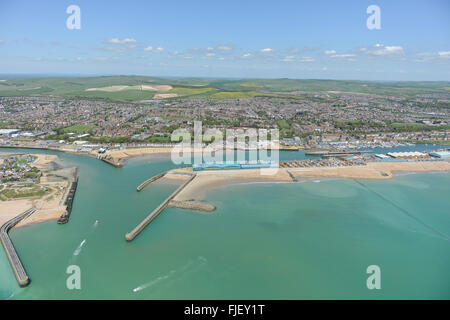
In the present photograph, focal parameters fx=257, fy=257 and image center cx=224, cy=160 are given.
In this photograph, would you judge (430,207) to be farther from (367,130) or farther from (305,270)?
(367,130)

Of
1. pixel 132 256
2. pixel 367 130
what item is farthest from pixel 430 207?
pixel 367 130

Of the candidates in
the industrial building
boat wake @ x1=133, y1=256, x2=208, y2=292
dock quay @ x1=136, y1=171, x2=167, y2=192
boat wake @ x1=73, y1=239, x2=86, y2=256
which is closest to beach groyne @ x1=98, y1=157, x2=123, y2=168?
dock quay @ x1=136, y1=171, x2=167, y2=192

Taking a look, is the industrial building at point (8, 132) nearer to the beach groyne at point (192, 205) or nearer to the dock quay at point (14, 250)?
the dock quay at point (14, 250)

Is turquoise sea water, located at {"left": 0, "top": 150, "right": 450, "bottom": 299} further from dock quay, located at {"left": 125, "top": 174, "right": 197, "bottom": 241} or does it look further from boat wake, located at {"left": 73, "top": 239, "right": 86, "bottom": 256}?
dock quay, located at {"left": 125, "top": 174, "right": 197, "bottom": 241}

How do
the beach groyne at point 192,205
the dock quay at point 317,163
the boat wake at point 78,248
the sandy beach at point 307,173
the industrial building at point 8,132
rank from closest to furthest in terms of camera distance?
the boat wake at point 78,248 < the beach groyne at point 192,205 < the sandy beach at point 307,173 < the dock quay at point 317,163 < the industrial building at point 8,132

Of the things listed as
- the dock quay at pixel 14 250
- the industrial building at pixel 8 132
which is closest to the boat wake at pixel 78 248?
the dock quay at pixel 14 250

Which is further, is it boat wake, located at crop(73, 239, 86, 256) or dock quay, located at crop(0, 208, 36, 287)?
boat wake, located at crop(73, 239, 86, 256)

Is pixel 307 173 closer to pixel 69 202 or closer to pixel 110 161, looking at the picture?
pixel 69 202
